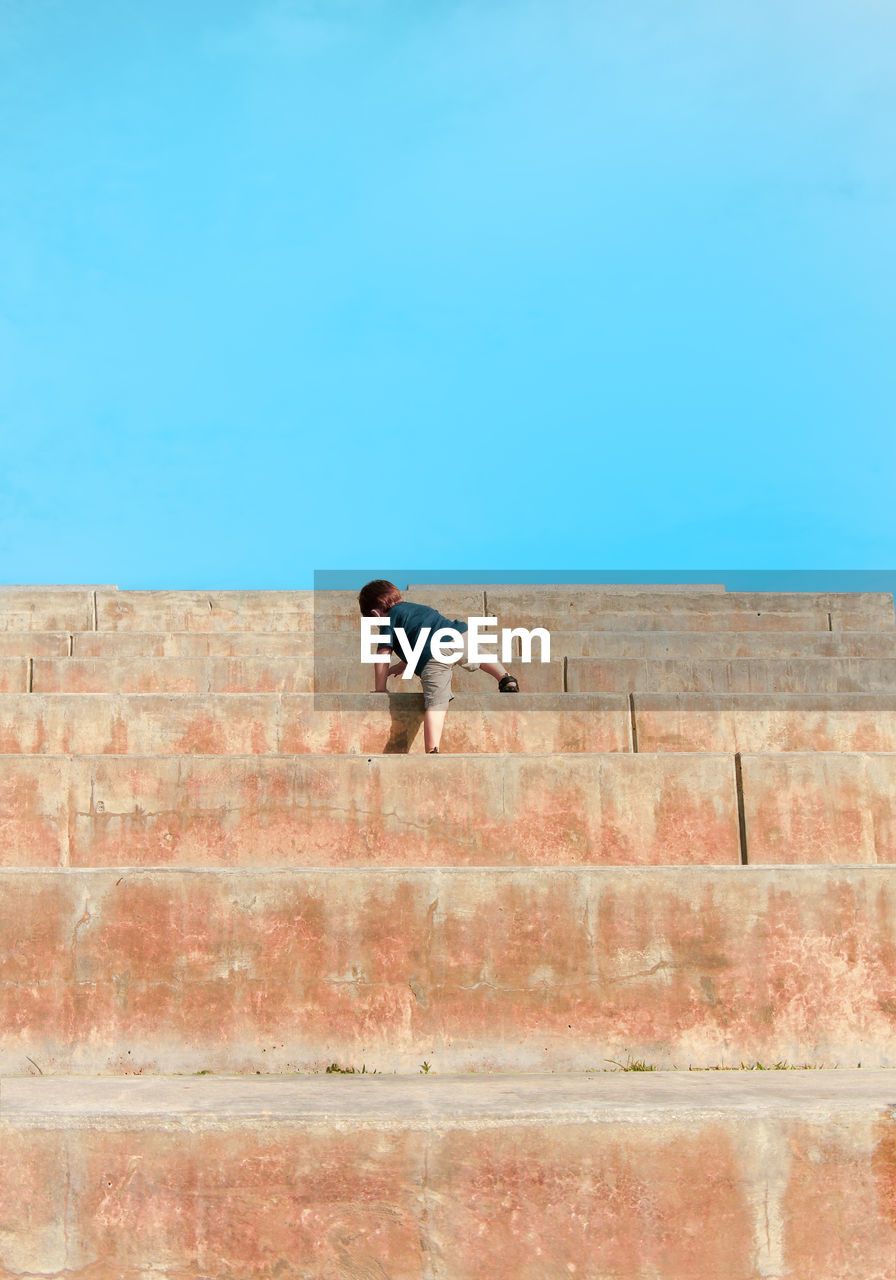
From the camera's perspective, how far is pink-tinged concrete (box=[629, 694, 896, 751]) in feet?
27.8

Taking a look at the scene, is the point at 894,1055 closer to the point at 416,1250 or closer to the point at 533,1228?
the point at 533,1228

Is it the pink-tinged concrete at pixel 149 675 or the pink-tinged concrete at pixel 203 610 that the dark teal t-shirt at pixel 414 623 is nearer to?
the pink-tinged concrete at pixel 149 675

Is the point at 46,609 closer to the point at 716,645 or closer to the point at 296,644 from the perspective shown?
the point at 296,644

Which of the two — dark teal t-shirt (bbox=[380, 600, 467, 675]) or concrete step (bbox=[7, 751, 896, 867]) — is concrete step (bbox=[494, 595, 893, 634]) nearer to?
dark teal t-shirt (bbox=[380, 600, 467, 675])

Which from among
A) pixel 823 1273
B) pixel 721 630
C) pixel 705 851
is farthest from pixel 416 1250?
pixel 721 630

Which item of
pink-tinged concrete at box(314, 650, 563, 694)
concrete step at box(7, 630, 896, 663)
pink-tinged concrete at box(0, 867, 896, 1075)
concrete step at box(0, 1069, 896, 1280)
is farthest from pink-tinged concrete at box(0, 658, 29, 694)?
concrete step at box(0, 1069, 896, 1280)

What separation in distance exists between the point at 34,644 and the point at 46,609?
2560mm

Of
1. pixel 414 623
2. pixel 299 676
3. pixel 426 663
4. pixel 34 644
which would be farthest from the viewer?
pixel 34 644

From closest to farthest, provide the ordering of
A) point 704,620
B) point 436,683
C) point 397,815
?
1. point 397,815
2. point 436,683
3. point 704,620

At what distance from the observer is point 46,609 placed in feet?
46.1

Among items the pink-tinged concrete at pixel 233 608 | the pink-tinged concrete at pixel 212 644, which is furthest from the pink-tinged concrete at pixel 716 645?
the pink-tinged concrete at pixel 212 644

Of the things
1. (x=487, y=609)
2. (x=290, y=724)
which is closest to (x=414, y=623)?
(x=290, y=724)

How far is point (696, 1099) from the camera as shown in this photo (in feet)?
13.5

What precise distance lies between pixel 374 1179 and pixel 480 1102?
18.3 inches
